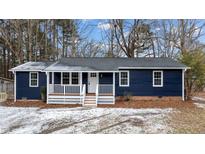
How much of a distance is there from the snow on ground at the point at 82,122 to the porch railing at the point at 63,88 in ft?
7.77

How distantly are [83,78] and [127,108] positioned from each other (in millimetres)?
3889

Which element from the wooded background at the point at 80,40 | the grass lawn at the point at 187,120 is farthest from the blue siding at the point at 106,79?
the grass lawn at the point at 187,120

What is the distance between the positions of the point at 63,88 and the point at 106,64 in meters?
3.03

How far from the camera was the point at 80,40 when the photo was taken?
1867cm

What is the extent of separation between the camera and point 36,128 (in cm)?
820

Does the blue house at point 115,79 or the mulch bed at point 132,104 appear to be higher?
the blue house at point 115,79

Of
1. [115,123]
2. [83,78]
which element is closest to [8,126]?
[115,123]

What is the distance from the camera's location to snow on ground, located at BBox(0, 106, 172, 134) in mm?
7949

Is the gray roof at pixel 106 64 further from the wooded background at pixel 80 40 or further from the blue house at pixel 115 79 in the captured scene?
the wooded background at pixel 80 40

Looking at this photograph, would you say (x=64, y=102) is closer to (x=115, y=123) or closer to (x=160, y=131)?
(x=115, y=123)

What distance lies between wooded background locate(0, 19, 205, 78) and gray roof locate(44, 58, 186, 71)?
322 centimetres

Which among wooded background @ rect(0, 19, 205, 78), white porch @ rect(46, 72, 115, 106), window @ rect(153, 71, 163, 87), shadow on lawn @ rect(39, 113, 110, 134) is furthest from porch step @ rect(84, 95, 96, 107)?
wooded background @ rect(0, 19, 205, 78)

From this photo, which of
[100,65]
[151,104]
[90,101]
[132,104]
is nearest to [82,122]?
[90,101]

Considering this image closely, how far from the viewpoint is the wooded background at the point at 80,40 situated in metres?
17.7
